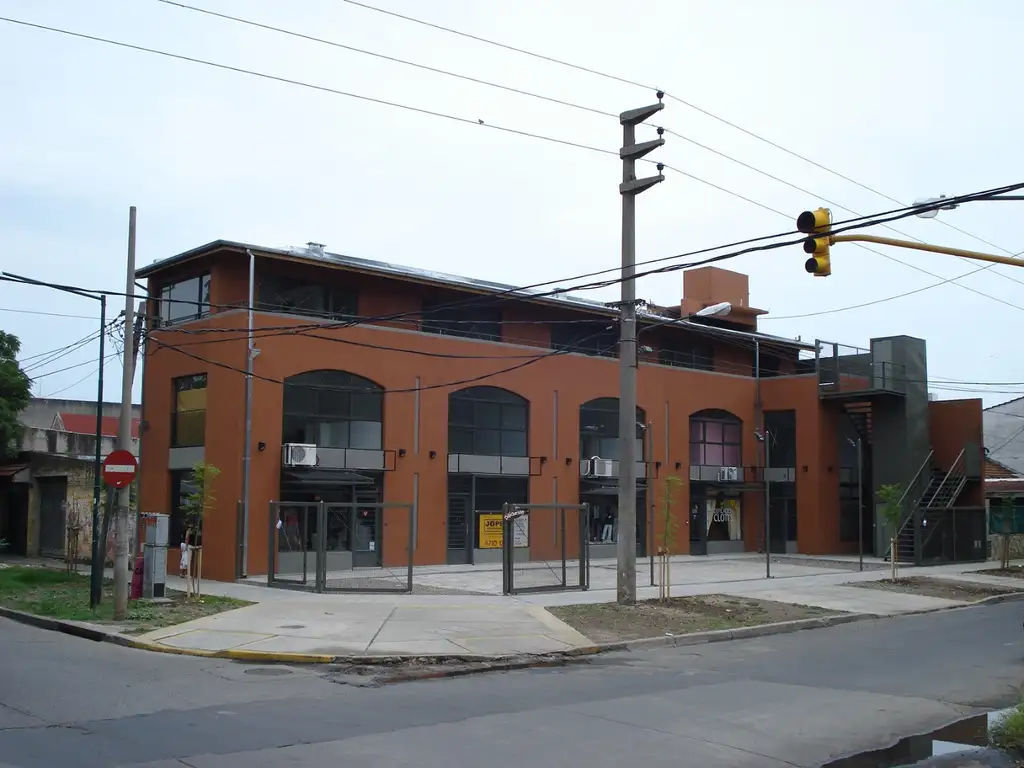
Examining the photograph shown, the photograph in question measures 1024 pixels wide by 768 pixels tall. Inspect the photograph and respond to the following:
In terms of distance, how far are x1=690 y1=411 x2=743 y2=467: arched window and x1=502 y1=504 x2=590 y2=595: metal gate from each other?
7109mm

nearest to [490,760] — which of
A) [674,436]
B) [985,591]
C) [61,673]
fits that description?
[61,673]

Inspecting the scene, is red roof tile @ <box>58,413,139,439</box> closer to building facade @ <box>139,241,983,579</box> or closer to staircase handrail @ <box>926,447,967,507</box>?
building facade @ <box>139,241,983,579</box>

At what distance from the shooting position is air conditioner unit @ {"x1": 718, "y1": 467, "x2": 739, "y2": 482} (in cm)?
3994

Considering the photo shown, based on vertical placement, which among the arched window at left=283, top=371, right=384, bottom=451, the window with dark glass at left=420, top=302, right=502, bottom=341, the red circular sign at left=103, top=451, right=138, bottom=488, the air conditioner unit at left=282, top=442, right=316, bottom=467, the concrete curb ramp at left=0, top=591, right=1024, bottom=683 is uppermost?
the window with dark glass at left=420, top=302, right=502, bottom=341

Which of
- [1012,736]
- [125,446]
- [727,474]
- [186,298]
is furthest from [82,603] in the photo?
[727,474]

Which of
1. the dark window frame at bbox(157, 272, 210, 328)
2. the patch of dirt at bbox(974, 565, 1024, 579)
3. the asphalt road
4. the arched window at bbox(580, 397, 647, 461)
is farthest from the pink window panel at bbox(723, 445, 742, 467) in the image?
the asphalt road

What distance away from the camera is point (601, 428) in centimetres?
3681

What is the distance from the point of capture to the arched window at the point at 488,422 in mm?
32625

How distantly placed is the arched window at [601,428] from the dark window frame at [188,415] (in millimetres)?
13666

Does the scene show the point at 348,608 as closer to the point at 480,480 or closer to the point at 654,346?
the point at 480,480

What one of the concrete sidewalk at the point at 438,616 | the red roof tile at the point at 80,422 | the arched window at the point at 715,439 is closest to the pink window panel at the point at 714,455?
the arched window at the point at 715,439

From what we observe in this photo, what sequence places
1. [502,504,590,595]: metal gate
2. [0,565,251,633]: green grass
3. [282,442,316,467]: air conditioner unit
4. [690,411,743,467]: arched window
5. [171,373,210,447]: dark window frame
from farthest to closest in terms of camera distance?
[690,411,743,467]: arched window → [171,373,210,447]: dark window frame → [282,442,316,467]: air conditioner unit → [502,504,590,595]: metal gate → [0,565,251,633]: green grass

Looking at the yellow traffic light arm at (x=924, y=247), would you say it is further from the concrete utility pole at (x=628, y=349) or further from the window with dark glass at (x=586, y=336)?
the window with dark glass at (x=586, y=336)

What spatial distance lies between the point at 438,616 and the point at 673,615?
470 centimetres
